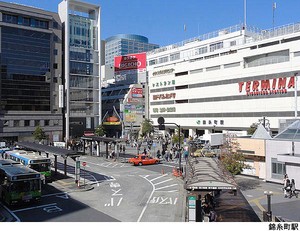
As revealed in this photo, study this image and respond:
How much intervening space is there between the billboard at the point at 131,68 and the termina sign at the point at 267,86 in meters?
36.0

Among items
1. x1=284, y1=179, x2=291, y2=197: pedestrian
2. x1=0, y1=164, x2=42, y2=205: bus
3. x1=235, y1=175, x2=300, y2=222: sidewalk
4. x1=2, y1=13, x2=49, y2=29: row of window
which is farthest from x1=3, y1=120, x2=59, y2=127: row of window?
x1=284, y1=179, x2=291, y2=197: pedestrian

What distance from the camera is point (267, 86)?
59031 millimetres

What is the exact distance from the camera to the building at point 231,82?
56781mm

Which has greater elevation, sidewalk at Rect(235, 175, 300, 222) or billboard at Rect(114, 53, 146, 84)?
billboard at Rect(114, 53, 146, 84)

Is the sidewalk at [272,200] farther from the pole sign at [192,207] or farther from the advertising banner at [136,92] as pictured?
the advertising banner at [136,92]

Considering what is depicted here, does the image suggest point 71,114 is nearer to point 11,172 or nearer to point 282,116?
point 282,116

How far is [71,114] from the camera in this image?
7562 centimetres

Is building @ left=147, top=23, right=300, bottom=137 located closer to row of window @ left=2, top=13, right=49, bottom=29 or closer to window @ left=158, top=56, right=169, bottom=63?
window @ left=158, top=56, right=169, bottom=63

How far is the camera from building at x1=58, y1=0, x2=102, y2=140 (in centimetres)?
Answer: 7456

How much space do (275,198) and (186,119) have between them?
5741 centimetres

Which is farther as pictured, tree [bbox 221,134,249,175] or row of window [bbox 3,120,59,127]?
row of window [bbox 3,120,59,127]

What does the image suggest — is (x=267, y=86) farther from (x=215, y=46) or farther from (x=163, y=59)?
(x=163, y=59)

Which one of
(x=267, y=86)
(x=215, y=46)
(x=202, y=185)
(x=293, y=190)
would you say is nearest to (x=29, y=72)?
(x=215, y=46)

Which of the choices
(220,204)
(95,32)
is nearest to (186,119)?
(95,32)
